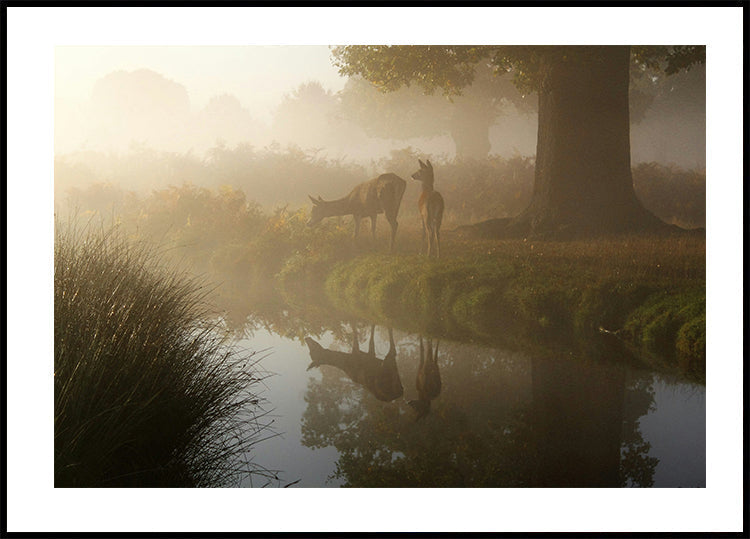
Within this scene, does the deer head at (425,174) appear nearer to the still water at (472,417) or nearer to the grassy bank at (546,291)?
the grassy bank at (546,291)

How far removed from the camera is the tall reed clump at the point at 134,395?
2.82 meters

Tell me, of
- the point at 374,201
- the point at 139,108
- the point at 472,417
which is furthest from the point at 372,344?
the point at 139,108

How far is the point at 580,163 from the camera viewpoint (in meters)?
5.32

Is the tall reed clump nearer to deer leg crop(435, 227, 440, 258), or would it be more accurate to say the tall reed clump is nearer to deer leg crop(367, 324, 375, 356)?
deer leg crop(367, 324, 375, 356)

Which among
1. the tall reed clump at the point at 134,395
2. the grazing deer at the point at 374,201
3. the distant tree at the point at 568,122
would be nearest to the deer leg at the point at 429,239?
the grazing deer at the point at 374,201

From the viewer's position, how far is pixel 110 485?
302cm

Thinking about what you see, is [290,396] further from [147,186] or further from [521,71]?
[521,71]

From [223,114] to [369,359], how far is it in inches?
101

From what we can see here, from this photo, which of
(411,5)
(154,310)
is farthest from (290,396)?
(411,5)

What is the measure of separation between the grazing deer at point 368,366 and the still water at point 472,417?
0.01 m

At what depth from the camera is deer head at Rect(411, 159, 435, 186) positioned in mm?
5355

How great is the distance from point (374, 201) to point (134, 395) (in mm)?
2868

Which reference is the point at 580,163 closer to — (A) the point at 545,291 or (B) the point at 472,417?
(A) the point at 545,291

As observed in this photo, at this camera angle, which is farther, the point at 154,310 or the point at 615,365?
the point at 615,365
